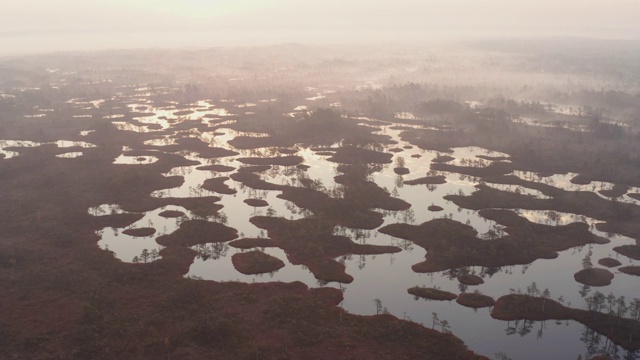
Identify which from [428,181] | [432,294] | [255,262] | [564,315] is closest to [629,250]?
[564,315]

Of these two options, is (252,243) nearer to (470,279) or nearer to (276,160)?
(470,279)

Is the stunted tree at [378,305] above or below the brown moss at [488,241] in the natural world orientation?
below

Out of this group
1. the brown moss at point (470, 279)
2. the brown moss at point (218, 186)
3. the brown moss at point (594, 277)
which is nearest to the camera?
the brown moss at point (470, 279)

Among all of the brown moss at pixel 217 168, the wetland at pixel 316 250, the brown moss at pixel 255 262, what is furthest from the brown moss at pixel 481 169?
the brown moss at pixel 255 262

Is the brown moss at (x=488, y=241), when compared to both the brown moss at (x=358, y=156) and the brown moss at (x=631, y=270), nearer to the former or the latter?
the brown moss at (x=631, y=270)

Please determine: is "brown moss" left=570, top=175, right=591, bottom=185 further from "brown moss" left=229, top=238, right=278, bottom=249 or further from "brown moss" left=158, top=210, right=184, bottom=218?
"brown moss" left=158, top=210, right=184, bottom=218

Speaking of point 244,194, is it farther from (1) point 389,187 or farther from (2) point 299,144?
(2) point 299,144

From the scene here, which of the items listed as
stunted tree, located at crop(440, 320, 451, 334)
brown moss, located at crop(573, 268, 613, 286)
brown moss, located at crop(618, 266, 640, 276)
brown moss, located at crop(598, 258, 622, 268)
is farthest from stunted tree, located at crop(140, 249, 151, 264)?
brown moss, located at crop(618, 266, 640, 276)

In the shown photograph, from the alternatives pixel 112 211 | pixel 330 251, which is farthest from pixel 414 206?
pixel 112 211
